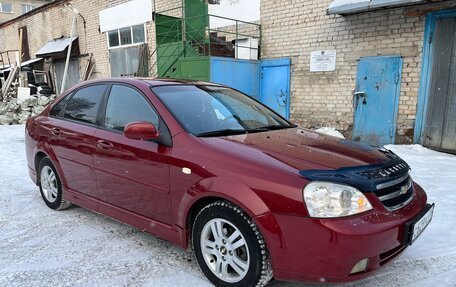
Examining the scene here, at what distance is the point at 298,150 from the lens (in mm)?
2514

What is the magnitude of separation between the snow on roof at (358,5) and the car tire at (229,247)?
19.4 ft

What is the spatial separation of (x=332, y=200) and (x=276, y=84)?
776 cm

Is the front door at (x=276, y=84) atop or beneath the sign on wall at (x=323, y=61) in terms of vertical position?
beneath

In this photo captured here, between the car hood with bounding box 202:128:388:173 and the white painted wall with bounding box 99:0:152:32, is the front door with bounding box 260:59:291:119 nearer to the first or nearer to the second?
the white painted wall with bounding box 99:0:152:32

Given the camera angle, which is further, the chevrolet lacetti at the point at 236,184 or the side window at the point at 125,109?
the side window at the point at 125,109

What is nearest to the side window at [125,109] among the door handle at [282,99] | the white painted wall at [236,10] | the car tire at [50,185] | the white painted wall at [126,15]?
the car tire at [50,185]

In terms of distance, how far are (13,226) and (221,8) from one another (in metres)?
8.65

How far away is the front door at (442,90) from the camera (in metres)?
6.71

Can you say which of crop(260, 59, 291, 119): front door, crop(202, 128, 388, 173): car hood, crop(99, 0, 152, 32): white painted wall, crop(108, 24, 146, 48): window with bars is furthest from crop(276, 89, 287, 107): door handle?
crop(202, 128, 388, 173): car hood

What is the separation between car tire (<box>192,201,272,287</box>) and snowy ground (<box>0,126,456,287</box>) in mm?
189

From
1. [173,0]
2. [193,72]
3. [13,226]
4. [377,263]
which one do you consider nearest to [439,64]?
[193,72]

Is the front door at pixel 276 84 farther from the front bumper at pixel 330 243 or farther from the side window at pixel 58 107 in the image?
the front bumper at pixel 330 243

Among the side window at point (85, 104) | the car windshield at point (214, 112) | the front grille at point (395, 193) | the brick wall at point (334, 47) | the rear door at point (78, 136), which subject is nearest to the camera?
the front grille at point (395, 193)

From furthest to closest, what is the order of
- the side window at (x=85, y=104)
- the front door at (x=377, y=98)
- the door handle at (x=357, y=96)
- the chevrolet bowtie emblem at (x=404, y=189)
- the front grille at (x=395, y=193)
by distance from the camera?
the door handle at (x=357, y=96) < the front door at (x=377, y=98) < the side window at (x=85, y=104) < the chevrolet bowtie emblem at (x=404, y=189) < the front grille at (x=395, y=193)
